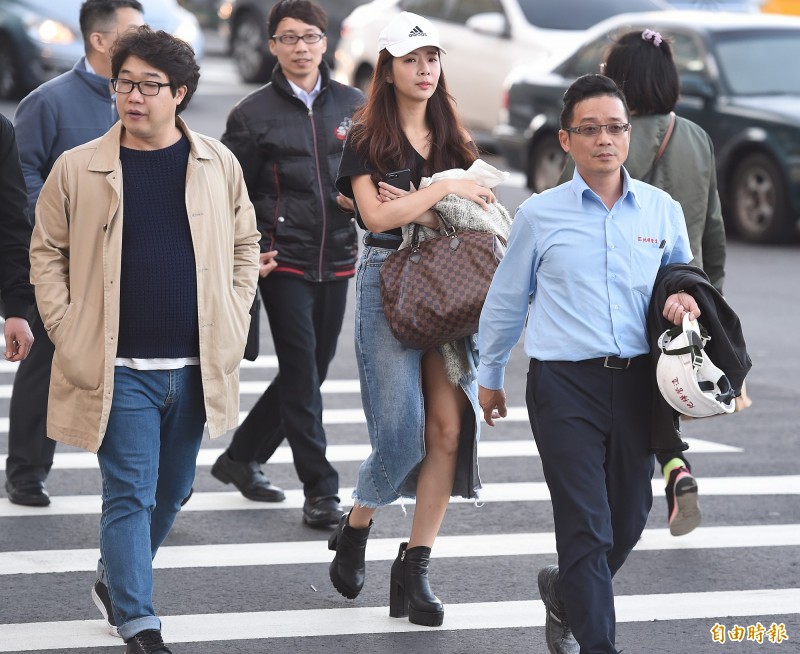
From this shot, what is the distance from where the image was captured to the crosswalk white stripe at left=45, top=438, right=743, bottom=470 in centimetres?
774

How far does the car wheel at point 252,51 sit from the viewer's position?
926 inches

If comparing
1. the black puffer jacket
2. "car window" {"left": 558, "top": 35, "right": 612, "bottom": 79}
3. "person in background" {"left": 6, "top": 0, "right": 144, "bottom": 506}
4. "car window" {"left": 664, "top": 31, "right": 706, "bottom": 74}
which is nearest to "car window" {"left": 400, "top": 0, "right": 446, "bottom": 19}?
"car window" {"left": 558, "top": 35, "right": 612, "bottom": 79}

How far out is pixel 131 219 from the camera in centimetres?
495

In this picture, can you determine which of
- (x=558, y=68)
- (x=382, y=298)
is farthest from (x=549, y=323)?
(x=558, y=68)

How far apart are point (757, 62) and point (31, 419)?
30.5 feet

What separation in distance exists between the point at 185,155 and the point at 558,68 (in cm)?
1074

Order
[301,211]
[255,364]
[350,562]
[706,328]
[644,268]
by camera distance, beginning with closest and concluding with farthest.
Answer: [706,328]
[644,268]
[350,562]
[301,211]
[255,364]

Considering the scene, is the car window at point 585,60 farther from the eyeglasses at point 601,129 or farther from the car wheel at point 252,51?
the eyeglasses at point 601,129

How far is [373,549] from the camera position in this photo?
21.1 ft

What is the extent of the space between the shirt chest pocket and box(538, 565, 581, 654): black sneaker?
3.26 ft

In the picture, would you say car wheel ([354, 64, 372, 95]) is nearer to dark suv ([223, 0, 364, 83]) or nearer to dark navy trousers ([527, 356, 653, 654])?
dark suv ([223, 0, 364, 83])

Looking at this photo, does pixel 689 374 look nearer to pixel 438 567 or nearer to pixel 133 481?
pixel 133 481

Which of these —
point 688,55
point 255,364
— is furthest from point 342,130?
point 688,55

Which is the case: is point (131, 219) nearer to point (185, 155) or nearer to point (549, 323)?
point (185, 155)
